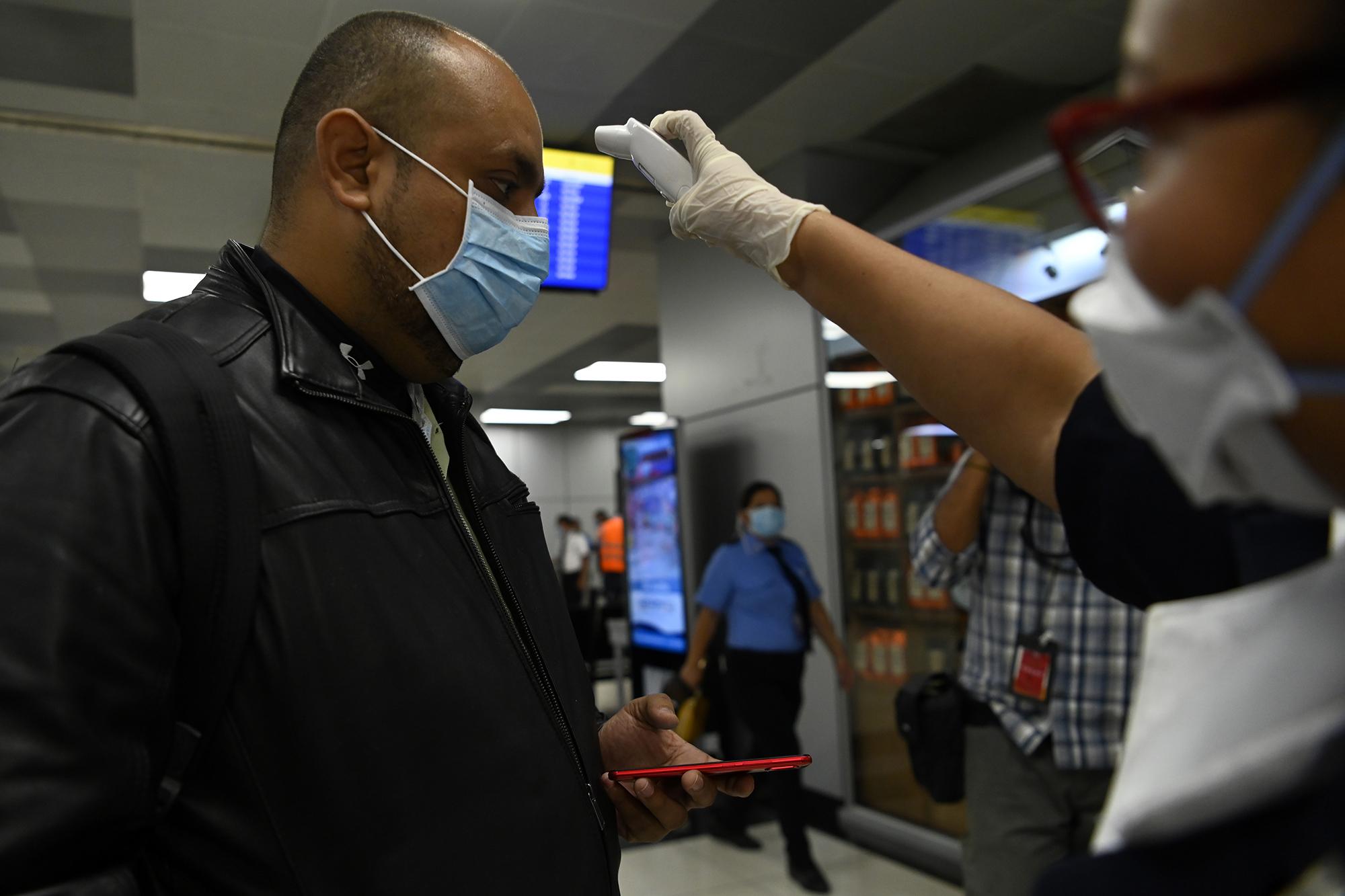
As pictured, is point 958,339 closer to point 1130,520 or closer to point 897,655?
point 1130,520

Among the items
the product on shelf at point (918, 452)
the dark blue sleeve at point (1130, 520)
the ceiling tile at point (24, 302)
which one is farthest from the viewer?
the ceiling tile at point (24, 302)

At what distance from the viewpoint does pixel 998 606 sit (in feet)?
8.65

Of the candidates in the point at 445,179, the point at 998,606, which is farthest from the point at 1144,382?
the point at 998,606

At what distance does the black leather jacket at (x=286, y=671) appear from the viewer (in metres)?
0.83

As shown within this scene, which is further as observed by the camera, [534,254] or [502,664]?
[534,254]

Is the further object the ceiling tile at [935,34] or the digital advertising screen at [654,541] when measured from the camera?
the digital advertising screen at [654,541]

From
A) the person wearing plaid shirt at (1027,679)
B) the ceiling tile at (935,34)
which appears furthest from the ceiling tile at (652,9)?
the person wearing plaid shirt at (1027,679)

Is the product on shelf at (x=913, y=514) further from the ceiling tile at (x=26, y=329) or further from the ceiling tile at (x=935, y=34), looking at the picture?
the ceiling tile at (x=26, y=329)

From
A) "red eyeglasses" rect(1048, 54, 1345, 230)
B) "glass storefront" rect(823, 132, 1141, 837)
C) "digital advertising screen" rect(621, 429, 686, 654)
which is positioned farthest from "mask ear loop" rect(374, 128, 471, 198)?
"digital advertising screen" rect(621, 429, 686, 654)

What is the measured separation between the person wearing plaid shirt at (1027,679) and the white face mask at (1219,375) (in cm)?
207

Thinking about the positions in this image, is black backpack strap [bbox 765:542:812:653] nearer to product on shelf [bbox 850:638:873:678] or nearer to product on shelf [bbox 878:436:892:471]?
product on shelf [bbox 850:638:873:678]

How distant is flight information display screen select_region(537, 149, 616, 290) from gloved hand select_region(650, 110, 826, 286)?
313cm

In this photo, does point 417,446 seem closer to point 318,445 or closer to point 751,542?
point 318,445

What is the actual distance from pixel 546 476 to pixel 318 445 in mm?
17153
